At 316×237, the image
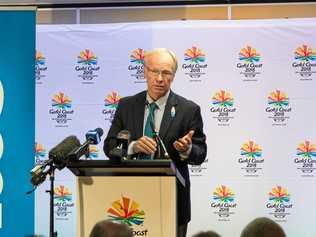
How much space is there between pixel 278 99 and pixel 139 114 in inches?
97.0

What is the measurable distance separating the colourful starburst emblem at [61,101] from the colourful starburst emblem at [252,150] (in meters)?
1.68

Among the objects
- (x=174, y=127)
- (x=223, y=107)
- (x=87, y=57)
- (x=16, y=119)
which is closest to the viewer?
(x=174, y=127)

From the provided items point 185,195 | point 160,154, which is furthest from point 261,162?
point 160,154

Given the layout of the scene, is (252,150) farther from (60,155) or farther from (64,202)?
(60,155)

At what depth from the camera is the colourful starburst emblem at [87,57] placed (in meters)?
5.41

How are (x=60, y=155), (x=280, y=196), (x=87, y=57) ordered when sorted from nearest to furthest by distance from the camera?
(x=60, y=155), (x=280, y=196), (x=87, y=57)

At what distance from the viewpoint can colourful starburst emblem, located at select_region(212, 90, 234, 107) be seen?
5.20 m

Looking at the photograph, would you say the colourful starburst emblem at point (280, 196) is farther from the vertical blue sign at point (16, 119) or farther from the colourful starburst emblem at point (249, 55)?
the vertical blue sign at point (16, 119)

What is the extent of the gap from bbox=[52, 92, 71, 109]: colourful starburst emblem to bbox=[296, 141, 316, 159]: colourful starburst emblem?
84.2 inches

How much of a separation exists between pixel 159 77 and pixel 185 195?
0.62 metres

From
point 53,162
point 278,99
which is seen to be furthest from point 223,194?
point 53,162

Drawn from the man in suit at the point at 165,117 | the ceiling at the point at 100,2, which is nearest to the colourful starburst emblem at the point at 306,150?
the ceiling at the point at 100,2

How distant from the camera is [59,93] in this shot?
5.40m

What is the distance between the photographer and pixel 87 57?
542 centimetres
